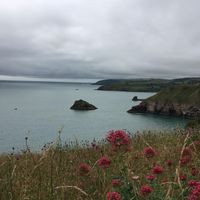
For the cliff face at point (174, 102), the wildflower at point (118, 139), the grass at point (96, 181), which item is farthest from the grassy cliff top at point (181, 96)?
the wildflower at point (118, 139)

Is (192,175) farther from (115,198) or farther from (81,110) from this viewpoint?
(81,110)

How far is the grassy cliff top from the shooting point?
409 feet

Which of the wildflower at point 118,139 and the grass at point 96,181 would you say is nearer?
the grass at point 96,181

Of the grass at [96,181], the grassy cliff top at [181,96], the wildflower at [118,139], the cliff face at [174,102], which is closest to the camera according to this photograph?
the grass at [96,181]

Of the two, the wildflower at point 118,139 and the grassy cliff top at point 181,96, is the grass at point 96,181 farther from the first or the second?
the grassy cliff top at point 181,96

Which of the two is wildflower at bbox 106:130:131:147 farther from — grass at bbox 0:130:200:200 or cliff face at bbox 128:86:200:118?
cliff face at bbox 128:86:200:118

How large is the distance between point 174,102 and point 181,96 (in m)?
3.62

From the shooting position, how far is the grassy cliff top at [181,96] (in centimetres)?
12475

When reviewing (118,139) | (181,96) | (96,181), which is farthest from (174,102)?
(118,139)

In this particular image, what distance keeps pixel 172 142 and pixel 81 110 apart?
125 m

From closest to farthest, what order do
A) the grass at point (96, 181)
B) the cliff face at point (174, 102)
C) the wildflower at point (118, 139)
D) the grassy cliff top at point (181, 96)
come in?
the grass at point (96, 181)
the wildflower at point (118, 139)
the cliff face at point (174, 102)
the grassy cliff top at point (181, 96)

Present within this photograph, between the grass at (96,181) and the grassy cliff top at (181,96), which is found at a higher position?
the grass at (96,181)

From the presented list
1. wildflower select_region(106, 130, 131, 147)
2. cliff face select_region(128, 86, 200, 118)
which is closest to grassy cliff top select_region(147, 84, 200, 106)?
cliff face select_region(128, 86, 200, 118)

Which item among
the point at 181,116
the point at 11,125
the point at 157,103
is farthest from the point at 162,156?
the point at 157,103
